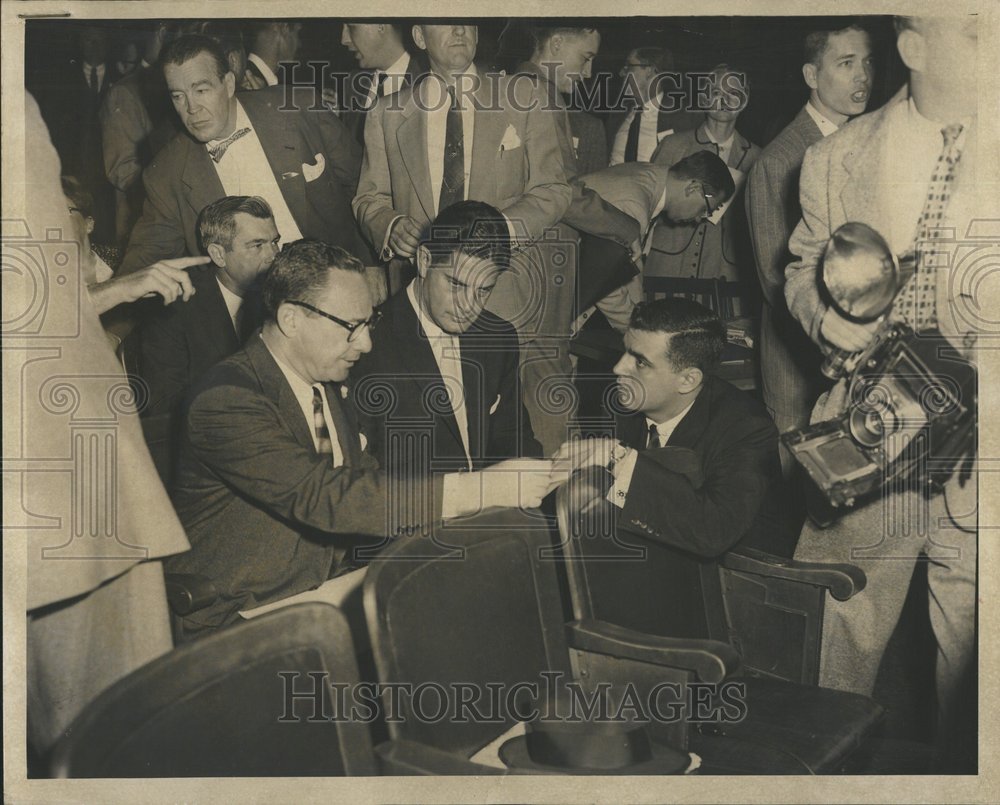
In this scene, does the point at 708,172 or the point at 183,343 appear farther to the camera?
the point at 708,172

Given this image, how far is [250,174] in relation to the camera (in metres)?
3.01

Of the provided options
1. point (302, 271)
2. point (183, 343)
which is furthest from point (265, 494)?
point (302, 271)

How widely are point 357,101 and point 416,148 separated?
0.20m

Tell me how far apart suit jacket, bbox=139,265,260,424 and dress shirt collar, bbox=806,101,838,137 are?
1650 mm

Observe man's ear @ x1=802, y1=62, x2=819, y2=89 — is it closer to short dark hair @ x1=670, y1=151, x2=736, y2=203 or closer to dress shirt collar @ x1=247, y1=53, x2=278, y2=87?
short dark hair @ x1=670, y1=151, x2=736, y2=203

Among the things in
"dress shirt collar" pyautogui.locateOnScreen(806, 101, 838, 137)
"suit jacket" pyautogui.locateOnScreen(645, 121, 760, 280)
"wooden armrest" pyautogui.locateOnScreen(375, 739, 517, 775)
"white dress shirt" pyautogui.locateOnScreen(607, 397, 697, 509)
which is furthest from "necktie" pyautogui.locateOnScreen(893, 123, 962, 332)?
"wooden armrest" pyautogui.locateOnScreen(375, 739, 517, 775)

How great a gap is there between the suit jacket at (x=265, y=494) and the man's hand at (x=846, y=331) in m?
1.21

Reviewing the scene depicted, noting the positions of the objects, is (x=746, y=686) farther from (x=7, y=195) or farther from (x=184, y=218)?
(x=7, y=195)

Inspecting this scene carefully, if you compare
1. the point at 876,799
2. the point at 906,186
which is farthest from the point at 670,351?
the point at 876,799

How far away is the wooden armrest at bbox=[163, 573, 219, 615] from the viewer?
290cm

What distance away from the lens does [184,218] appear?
118 inches

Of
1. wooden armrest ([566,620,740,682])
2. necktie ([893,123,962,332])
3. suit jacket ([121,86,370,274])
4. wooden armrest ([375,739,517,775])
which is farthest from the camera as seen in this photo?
necktie ([893,123,962,332])

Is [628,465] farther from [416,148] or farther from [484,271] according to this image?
[416,148]

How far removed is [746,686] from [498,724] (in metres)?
0.72
